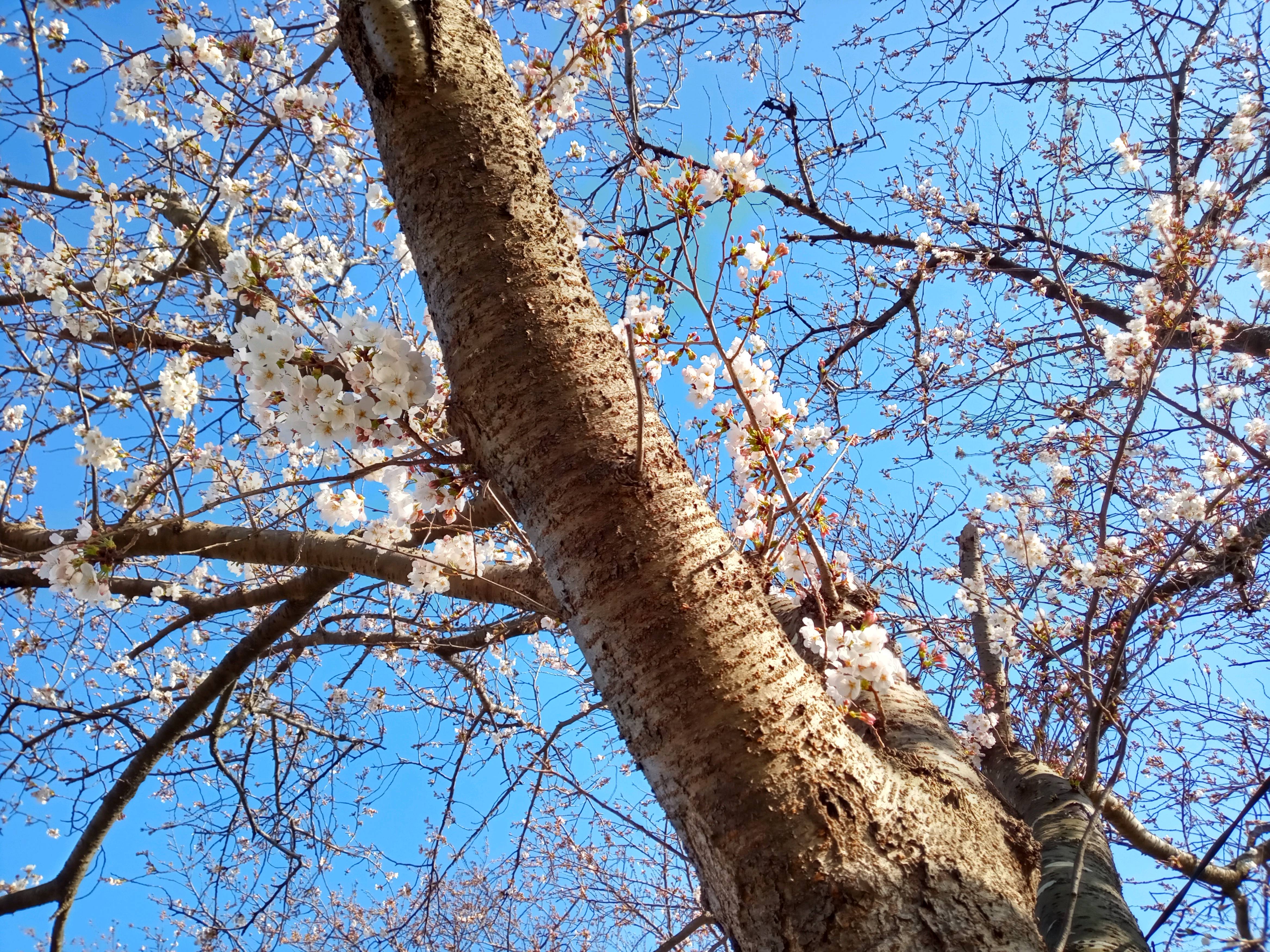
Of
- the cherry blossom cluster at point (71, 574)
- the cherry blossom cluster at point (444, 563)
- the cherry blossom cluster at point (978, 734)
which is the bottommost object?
the cherry blossom cluster at point (978, 734)

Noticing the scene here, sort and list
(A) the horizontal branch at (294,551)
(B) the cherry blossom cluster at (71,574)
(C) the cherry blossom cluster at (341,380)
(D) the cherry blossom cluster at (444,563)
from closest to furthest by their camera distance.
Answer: (C) the cherry blossom cluster at (341,380) → (B) the cherry blossom cluster at (71,574) → (D) the cherry blossom cluster at (444,563) → (A) the horizontal branch at (294,551)

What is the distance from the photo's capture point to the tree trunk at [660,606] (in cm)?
93

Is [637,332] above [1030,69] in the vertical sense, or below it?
below

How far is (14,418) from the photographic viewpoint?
414 centimetres

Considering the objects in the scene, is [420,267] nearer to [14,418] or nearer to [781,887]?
[781,887]

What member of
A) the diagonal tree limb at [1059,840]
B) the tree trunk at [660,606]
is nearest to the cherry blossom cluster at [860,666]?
the tree trunk at [660,606]

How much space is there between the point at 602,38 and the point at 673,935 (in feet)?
8.90

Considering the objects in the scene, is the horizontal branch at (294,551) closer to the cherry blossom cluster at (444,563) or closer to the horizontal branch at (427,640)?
the cherry blossom cluster at (444,563)

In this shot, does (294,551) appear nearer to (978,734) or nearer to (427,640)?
(427,640)

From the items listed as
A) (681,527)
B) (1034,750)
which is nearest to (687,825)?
(681,527)

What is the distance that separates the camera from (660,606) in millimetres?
1044

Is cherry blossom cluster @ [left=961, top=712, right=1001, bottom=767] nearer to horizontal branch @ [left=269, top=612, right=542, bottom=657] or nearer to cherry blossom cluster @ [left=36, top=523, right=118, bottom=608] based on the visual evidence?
horizontal branch @ [left=269, top=612, right=542, bottom=657]

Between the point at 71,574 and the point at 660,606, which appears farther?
the point at 71,574

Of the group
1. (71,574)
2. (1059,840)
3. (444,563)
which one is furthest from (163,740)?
(1059,840)
